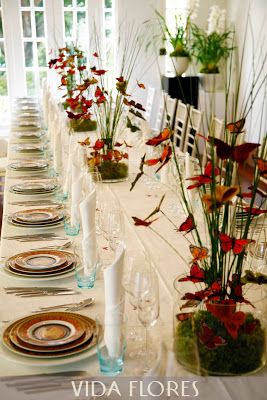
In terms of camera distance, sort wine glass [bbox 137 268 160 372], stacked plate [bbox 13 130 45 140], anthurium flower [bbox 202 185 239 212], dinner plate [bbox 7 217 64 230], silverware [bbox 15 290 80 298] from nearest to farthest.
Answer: anthurium flower [bbox 202 185 239 212]
wine glass [bbox 137 268 160 372]
silverware [bbox 15 290 80 298]
dinner plate [bbox 7 217 64 230]
stacked plate [bbox 13 130 45 140]

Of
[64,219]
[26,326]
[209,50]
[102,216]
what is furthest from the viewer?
[209,50]

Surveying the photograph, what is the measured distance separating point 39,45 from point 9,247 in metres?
6.10

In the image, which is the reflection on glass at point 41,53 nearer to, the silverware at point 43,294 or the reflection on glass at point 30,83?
the reflection on glass at point 30,83

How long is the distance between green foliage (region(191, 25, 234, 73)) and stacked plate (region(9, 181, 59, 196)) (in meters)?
4.79

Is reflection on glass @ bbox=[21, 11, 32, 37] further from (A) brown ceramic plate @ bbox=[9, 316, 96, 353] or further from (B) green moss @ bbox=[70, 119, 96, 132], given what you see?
(A) brown ceramic plate @ bbox=[9, 316, 96, 353]

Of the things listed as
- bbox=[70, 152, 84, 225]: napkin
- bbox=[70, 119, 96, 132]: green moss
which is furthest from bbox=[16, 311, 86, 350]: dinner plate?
bbox=[70, 119, 96, 132]: green moss

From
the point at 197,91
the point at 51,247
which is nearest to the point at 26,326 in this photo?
the point at 51,247

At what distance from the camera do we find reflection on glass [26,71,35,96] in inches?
308

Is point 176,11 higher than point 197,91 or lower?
higher

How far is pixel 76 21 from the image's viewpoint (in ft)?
24.9

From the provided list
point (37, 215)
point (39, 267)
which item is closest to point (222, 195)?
point (39, 267)

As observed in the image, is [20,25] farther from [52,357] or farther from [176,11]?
[52,357]

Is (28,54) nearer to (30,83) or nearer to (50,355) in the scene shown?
(30,83)

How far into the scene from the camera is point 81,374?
1.29m
